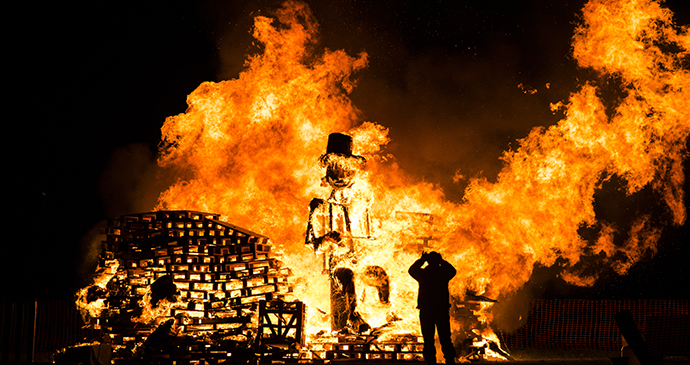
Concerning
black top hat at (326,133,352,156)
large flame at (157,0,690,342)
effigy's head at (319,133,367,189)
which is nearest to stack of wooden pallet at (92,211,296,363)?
large flame at (157,0,690,342)

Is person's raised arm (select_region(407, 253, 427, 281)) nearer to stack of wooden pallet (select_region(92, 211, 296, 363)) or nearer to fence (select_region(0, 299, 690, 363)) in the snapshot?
stack of wooden pallet (select_region(92, 211, 296, 363))

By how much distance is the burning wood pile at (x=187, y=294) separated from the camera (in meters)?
11.6

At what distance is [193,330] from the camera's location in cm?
1177

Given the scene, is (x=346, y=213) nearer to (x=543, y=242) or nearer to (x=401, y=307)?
(x=401, y=307)

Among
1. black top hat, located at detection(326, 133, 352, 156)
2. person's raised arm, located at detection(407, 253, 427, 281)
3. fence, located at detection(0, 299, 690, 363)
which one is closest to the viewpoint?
person's raised arm, located at detection(407, 253, 427, 281)

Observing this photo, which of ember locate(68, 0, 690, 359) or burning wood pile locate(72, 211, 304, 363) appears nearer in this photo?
burning wood pile locate(72, 211, 304, 363)

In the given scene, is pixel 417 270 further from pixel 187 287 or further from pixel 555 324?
pixel 555 324

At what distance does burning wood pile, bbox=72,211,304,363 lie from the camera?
11.6m

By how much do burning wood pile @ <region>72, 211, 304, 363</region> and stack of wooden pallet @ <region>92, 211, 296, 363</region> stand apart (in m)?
0.02

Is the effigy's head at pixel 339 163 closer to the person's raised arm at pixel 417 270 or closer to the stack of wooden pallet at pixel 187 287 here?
the stack of wooden pallet at pixel 187 287

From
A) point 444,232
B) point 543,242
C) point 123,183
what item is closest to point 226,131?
point 123,183

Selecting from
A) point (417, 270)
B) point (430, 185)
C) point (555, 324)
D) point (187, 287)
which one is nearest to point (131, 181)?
point (187, 287)

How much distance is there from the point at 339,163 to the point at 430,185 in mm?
3259

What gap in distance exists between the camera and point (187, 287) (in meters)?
12.1
